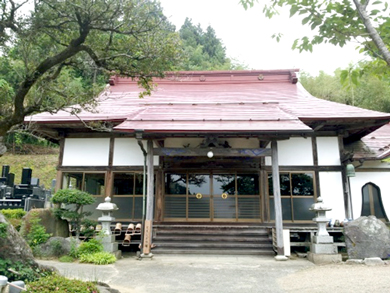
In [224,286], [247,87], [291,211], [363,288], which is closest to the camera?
[363,288]

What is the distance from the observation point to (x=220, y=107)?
9914 millimetres

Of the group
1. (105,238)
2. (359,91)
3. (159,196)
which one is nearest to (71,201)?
(105,238)

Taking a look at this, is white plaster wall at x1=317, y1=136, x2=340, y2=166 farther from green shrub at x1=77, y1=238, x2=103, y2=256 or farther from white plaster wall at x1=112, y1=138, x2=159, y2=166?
green shrub at x1=77, y1=238, x2=103, y2=256

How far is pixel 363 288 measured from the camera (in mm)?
4766

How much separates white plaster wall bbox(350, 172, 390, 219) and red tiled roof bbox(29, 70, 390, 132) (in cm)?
207

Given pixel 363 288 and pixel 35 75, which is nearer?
pixel 35 75

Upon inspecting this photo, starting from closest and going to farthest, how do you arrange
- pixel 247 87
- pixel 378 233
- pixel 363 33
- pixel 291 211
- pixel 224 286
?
pixel 363 33
pixel 224 286
pixel 378 233
pixel 291 211
pixel 247 87

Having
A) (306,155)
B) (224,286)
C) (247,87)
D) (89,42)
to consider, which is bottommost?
(224,286)

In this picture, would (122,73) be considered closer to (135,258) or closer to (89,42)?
(89,42)

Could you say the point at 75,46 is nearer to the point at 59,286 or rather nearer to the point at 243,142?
the point at 59,286

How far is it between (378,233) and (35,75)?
7667 millimetres

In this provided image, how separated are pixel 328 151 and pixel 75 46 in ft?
26.2

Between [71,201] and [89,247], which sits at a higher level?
[71,201]

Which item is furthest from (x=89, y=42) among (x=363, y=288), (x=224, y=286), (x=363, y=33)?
(x=363, y=288)
